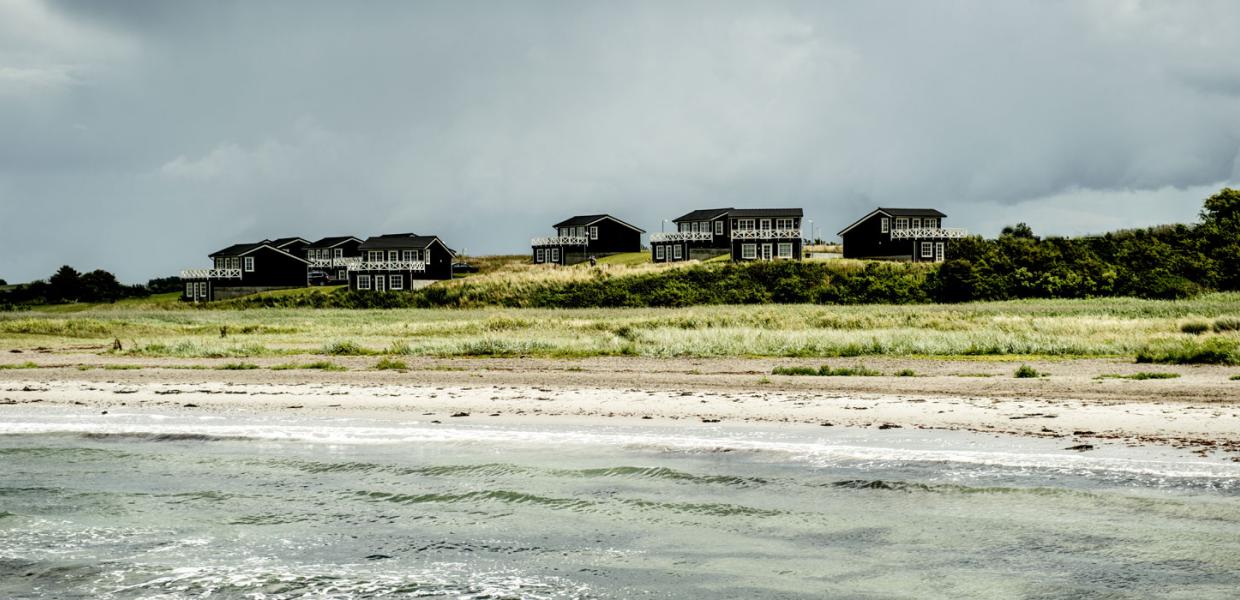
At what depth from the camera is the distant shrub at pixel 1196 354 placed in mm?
29109

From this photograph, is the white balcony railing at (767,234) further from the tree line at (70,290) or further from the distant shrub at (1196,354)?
the distant shrub at (1196,354)

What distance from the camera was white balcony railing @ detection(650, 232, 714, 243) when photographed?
402 feet

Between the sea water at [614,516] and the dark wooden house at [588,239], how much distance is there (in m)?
115

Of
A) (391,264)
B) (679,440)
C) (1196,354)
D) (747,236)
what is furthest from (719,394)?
(391,264)

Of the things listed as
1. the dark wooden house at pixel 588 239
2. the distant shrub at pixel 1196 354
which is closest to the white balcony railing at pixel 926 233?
the dark wooden house at pixel 588 239

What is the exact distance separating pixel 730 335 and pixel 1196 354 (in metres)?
16.7

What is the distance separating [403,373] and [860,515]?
19.9 m

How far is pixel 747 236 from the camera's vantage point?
11550 cm

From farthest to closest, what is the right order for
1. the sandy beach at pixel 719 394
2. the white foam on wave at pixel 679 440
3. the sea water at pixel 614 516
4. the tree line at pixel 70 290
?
the tree line at pixel 70 290 → the sandy beach at pixel 719 394 → the white foam on wave at pixel 679 440 → the sea water at pixel 614 516

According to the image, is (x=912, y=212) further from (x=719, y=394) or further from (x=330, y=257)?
(x=719, y=394)

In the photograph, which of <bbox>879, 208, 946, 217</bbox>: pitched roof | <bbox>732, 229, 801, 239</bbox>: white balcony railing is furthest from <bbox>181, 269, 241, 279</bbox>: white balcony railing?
<bbox>879, 208, 946, 217</bbox>: pitched roof

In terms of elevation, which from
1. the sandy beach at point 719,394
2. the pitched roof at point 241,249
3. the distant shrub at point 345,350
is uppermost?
the pitched roof at point 241,249

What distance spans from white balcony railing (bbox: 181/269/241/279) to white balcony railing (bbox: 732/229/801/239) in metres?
58.9

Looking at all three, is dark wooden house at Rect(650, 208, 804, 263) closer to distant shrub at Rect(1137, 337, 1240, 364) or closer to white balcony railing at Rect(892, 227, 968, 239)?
white balcony railing at Rect(892, 227, 968, 239)
